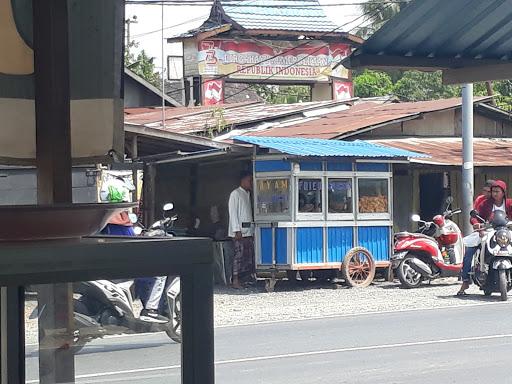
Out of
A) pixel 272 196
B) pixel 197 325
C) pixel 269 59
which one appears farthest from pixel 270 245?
pixel 269 59

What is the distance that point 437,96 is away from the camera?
4412 centimetres

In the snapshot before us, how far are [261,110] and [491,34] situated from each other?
16.9 m

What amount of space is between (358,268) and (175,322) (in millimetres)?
13519

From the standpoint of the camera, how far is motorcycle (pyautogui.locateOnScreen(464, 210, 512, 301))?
13.5 m

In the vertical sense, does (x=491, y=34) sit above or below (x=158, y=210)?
above

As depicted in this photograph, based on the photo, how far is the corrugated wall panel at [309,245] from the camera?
15016 mm

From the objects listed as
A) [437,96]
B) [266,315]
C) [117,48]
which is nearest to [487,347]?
[266,315]

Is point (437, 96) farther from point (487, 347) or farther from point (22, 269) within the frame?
point (22, 269)

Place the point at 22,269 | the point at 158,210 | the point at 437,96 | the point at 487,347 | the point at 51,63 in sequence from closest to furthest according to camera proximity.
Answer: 1. the point at 22,269
2. the point at 51,63
3. the point at 487,347
4. the point at 158,210
5. the point at 437,96

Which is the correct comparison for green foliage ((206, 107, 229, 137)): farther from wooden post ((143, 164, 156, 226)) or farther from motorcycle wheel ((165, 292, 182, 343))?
motorcycle wheel ((165, 292, 182, 343))

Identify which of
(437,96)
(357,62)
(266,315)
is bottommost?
(266,315)

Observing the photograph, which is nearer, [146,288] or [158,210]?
[146,288]

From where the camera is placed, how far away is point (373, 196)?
1612 centimetres

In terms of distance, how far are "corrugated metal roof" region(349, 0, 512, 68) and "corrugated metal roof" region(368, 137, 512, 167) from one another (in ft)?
34.7
